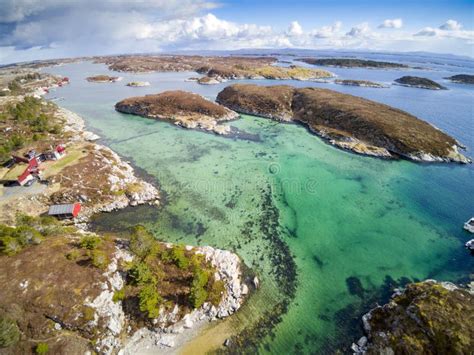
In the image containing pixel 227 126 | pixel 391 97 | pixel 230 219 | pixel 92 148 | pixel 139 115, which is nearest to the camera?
pixel 230 219

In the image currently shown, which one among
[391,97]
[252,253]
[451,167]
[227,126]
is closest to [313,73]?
[391,97]

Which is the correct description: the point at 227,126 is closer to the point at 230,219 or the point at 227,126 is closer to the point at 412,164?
the point at 230,219

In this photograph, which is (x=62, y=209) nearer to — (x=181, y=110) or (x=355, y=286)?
(x=355, y=286)

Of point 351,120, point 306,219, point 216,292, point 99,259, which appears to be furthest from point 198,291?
point 351,120

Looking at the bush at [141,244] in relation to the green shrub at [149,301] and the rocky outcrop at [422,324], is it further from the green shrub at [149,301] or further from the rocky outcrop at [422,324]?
the rocky outcrop at [422,324]

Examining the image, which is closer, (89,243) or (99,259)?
(99,259)

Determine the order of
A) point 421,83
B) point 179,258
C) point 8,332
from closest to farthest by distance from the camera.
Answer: point 8,332
point 179,258
point 421,83
